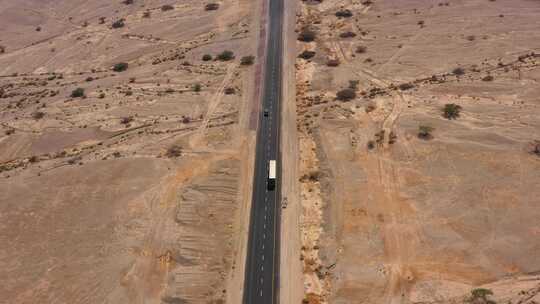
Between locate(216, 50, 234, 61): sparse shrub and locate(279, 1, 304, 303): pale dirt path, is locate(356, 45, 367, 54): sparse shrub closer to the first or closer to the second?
locate(279, 1, 304, 303): pale dirt path

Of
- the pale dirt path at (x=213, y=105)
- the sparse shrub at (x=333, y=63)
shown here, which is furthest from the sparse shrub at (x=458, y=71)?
the pale dirt path at (x=213, y=105)

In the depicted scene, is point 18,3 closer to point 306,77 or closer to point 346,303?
point 306,77

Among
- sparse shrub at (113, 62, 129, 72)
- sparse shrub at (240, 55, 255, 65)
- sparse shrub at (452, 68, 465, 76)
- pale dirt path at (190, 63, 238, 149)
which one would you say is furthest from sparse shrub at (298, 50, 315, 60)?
sparse shrub at (113, 62, 129, 72)

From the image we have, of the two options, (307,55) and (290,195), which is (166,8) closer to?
(307,55)

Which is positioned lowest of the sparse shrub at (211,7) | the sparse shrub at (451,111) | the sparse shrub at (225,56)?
the sparse shrub at (451,111)

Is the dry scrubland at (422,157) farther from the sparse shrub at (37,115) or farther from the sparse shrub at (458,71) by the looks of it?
the sparse shrub at (37,115)

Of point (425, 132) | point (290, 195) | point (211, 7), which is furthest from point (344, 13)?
point (290, 195)
